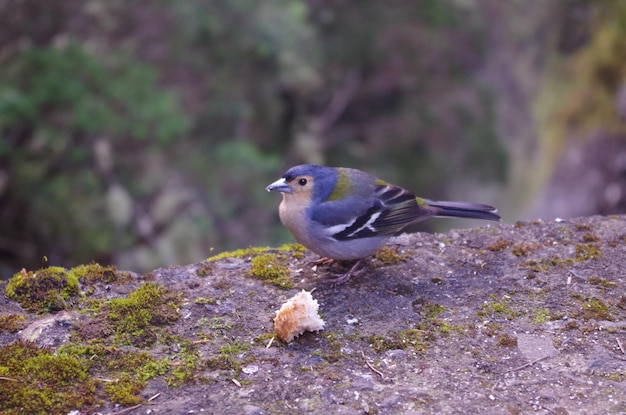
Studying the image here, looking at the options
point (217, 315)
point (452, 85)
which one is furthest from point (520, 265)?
point (452, 85)

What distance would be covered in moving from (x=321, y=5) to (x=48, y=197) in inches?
249

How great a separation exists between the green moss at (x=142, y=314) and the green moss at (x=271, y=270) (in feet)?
1.82

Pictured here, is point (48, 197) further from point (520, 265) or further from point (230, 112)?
point (520, 265)

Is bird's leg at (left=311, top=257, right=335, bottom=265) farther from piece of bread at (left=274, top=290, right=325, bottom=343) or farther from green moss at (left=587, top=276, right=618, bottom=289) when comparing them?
green moss at (left=587, top=276, right=618, bottom=289)

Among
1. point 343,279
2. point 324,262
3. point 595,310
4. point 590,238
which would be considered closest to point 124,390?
point 343,279

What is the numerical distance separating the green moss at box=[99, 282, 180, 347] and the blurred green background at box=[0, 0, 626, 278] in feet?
8.48

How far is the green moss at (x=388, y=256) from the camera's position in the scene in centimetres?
418

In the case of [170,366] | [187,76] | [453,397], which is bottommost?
[453,397]

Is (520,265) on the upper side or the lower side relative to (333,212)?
lower

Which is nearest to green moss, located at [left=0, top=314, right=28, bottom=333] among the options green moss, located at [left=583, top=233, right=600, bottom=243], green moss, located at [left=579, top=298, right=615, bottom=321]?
green moss, located at [left=579, top=298, right=615, bottom=321]

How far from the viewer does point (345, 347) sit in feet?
10.8

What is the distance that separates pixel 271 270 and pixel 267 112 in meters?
7.22

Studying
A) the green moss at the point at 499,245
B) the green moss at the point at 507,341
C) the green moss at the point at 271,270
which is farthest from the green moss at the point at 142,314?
the green moss at the point at 499,245

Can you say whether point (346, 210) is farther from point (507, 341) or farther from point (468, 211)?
point (507, 341)
